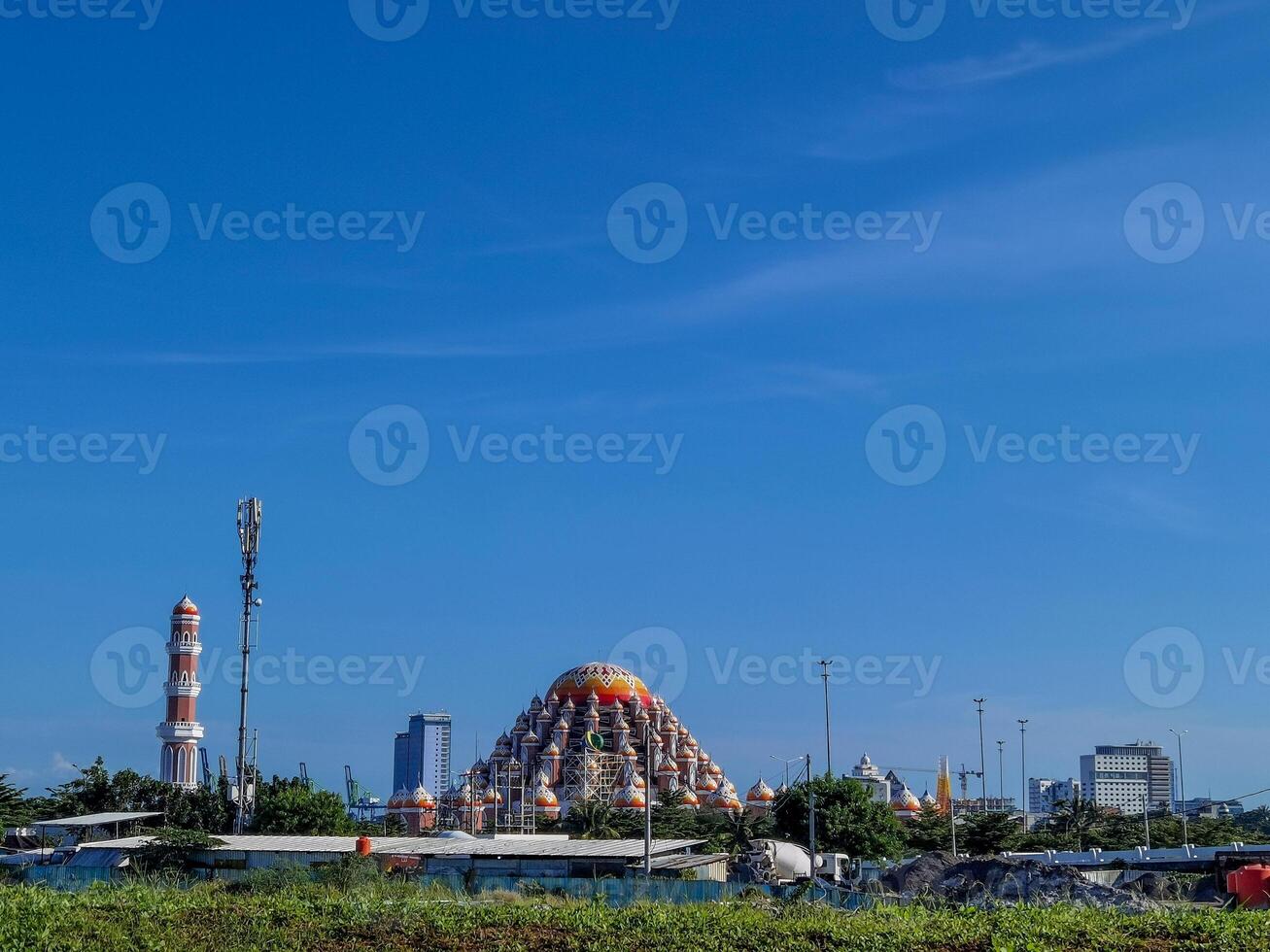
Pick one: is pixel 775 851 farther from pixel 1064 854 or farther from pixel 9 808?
pixel 9 808

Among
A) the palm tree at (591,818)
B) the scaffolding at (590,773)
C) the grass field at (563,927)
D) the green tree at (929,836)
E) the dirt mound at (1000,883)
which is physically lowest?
the green tree at (929,836)

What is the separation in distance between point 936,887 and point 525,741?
305ft

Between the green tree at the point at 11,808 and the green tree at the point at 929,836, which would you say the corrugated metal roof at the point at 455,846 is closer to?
the green tree at the point at 11,808

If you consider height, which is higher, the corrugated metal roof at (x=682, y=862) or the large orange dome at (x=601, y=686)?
the large orange dome at (x=601, y=686)

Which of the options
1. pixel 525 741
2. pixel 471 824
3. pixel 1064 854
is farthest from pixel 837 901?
pixel 525 741

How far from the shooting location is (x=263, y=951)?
59.5ft

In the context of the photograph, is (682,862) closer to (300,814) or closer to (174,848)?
(174,848)

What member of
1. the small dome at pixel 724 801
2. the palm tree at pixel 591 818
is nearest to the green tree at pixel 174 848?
the palm tree at pixel 591 818

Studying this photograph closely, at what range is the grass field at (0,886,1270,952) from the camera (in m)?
18.3

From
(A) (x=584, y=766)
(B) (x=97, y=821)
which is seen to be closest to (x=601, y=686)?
(A) (x=584, y=766)

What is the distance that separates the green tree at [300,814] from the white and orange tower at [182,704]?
1217 inches

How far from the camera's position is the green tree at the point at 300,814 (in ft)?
217

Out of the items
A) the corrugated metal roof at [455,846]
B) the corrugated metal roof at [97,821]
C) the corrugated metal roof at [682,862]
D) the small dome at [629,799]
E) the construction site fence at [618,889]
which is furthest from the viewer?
the small dome at [629,799]

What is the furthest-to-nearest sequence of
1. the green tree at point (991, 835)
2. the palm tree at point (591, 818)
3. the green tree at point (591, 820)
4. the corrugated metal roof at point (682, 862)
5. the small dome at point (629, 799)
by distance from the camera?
the small dome at point (629, 799) < the green tree at point (591, 820) < the palm tree at point (591, 818) < the green tree at point (991, 835) < the corrugated metal roof at point (682, 862)
